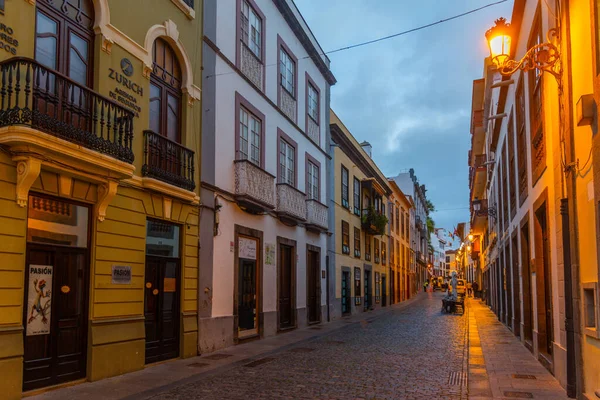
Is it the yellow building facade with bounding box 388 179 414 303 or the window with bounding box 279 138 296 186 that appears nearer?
the window with bounding box 279 138 296 186

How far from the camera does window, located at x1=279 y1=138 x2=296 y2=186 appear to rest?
17.6 metres

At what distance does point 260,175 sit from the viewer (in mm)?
15047

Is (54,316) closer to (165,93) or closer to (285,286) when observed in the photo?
(165,93)

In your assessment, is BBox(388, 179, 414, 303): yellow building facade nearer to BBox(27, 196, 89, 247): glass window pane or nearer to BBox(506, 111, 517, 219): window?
BBox(506, 111, 517, 219): window

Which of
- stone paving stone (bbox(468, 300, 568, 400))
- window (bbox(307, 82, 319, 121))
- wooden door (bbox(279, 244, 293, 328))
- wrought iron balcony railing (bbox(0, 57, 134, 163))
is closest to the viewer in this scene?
wrought iron balcony railing (bbox(0, 57, 134, 163))

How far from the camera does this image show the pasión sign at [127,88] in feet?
31.8

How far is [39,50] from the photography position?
27.2ft

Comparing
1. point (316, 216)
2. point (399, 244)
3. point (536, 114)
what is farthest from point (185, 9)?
point (399, 244)

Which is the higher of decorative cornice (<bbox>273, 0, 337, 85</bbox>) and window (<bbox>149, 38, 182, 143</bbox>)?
decorative cornice (<bbox>273, 0, 337, 85</bbox>)

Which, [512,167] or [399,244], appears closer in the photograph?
[512,167]

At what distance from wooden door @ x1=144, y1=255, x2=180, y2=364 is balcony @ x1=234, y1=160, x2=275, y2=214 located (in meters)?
3.09

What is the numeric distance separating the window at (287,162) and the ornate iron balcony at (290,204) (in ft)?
1.59

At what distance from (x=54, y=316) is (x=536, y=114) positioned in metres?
9.51

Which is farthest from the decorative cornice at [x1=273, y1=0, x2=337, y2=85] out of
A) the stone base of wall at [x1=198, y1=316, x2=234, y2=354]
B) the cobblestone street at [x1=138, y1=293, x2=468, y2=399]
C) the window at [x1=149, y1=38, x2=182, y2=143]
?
the cobblestone street at [x1=138, y1=293, x2=468, y2=399]
